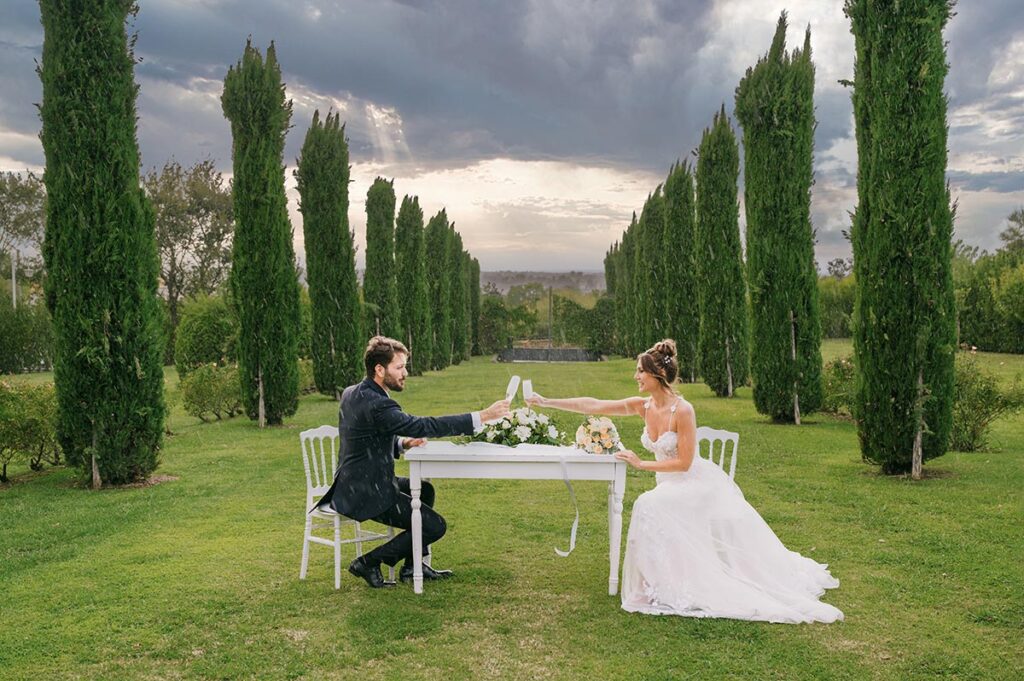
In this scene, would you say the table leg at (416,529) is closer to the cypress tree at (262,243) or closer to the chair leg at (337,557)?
the chair leg at (337,557)

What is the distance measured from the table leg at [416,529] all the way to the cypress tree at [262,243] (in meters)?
10.0

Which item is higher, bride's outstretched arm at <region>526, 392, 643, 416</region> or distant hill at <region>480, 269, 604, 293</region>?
distant hill at <region>480, 269, 604, 293</region>

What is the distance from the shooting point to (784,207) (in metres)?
14.4

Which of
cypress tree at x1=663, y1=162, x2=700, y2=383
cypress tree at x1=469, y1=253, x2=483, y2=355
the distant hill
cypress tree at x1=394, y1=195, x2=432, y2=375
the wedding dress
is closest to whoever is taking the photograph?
the wedding dress

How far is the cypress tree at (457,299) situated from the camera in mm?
38656

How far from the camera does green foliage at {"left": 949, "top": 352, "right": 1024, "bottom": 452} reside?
37.6 feet

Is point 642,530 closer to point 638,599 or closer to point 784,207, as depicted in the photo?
point 638,599

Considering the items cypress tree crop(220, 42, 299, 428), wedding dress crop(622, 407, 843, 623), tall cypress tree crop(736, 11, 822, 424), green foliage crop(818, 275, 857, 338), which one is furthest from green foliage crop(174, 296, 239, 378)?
green foliage crop(818, 275, 857, 338)

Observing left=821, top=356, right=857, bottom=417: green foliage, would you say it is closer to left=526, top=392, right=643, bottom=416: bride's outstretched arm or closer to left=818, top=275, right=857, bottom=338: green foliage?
left=526, top=392, right=643, bottom=416: bride's outstretched arm

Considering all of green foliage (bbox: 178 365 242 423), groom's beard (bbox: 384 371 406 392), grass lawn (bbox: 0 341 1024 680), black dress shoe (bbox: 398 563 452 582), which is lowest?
grass lawn (bbox: 0 341 1024 680)

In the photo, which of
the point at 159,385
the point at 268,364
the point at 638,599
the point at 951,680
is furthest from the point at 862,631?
the point at 268,364

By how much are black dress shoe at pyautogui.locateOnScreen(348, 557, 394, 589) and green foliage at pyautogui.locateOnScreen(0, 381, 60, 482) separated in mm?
5814

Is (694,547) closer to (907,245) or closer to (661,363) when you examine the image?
(661,363)

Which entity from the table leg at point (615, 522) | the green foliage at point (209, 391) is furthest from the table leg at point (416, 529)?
the green foliage at point (209, 391)
